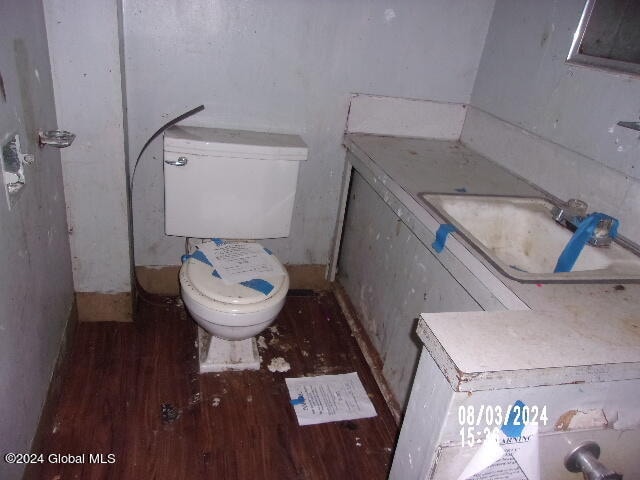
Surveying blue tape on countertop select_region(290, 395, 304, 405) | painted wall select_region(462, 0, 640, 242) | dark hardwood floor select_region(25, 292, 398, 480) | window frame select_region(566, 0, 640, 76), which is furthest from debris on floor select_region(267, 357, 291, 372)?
window frame select_region(566, 0, 640, 76)

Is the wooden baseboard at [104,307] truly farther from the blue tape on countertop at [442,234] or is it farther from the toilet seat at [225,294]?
the blue tape on countertop at [442,234]

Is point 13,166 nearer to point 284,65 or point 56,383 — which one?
point 56,383

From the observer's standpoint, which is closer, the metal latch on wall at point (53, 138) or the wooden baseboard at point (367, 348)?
the metal latch on wall at point (53, 138)

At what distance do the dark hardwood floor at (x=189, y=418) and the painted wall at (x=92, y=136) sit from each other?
0.29 m

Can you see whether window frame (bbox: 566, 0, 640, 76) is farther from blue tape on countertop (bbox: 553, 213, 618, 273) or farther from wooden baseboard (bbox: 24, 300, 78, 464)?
wooden baseboard (bbox: 24, 300, 78, 464)

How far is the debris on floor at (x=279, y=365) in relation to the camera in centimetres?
171

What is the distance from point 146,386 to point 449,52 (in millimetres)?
1732

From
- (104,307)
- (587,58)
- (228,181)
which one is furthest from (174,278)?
(587,58)

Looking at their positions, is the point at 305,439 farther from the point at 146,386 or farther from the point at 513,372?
the point at 513,372

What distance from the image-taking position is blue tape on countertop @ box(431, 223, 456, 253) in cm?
114

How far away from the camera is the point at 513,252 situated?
56.5 inches

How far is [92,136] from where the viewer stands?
1535 millimetres

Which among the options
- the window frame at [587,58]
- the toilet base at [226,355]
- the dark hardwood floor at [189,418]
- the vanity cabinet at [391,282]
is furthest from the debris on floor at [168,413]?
the window frame at [587,58]

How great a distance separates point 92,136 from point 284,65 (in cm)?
74
